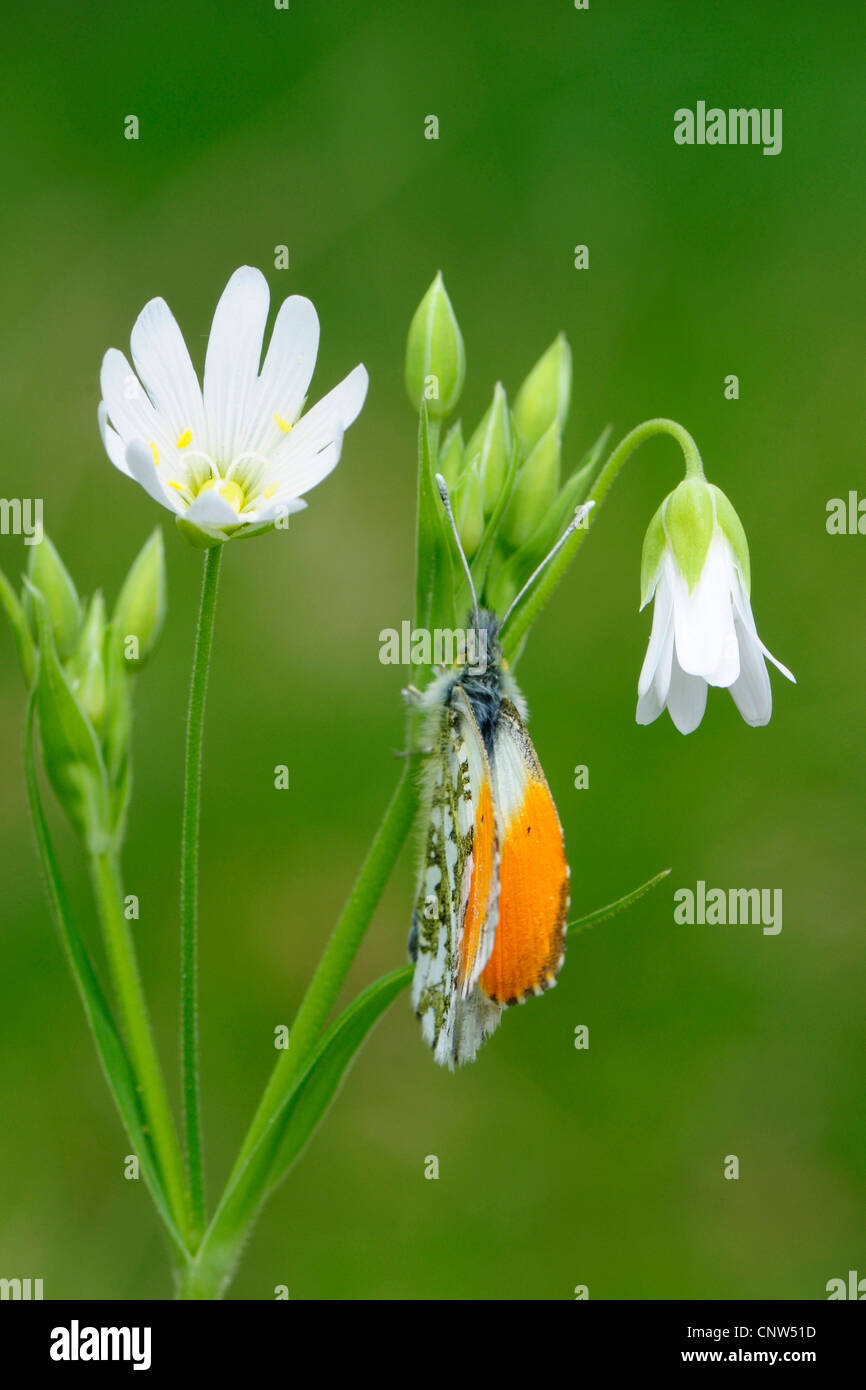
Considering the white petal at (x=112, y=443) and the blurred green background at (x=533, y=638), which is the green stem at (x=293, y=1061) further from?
the blurred green background at (x=533, y=638)

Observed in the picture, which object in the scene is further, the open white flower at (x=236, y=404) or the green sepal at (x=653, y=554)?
the green sepal at (x=653, y=554)

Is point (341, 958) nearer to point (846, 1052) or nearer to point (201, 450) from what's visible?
point (201, 450)

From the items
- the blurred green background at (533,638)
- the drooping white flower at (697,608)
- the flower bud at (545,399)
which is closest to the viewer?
the drooping white flower at (697,608)

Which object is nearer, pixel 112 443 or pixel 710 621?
pixel 112 443

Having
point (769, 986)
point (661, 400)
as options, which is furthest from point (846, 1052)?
point (661, 400)

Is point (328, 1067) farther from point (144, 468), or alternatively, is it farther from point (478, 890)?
point (144, 468)

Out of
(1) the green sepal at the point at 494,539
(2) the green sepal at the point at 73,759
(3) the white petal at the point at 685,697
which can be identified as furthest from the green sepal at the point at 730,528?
(2) the green sepal at the point at 73,759

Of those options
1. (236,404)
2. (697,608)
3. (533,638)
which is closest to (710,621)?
(697,608)
